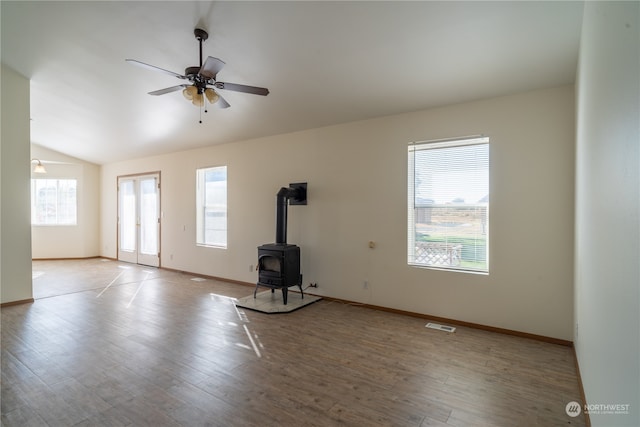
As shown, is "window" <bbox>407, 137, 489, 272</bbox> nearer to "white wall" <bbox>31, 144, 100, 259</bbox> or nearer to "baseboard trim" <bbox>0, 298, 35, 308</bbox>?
"baseboard trim" <bbox>0, 298, 35, 308</bbox>

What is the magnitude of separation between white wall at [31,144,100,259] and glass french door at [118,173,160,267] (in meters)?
1.19

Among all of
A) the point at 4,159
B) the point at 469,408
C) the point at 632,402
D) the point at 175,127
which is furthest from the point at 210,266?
the point at 632,402

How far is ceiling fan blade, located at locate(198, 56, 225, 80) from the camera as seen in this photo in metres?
2.53

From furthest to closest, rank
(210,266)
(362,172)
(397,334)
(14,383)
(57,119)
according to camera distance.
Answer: (210,266) → (57,119) → (362,172) → (397,334) → (14,383)

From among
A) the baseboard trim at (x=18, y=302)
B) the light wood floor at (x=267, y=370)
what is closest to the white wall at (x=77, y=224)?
the baseboard trim at (x=18, y=302)

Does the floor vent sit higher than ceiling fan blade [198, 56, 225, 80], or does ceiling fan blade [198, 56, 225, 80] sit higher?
ceiling fan blade [198, 56, 225, 80]

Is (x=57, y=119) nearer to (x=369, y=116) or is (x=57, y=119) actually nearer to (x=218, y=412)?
(x=369, y=116)

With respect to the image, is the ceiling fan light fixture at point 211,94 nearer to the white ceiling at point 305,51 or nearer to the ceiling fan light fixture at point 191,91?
the ceiling fan light fixture at point 191,91

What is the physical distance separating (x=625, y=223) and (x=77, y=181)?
1097 cm

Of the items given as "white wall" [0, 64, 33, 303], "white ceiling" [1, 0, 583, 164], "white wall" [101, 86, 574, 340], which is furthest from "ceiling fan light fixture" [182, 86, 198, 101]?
"white wall" [0, 64, 33, 303]

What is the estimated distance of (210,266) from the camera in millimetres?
6418

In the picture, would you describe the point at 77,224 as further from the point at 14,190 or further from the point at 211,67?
the point at 211,67

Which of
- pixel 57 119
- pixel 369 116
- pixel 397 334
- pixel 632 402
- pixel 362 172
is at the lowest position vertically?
pixel 397 334

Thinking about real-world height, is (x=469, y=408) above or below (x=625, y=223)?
below
